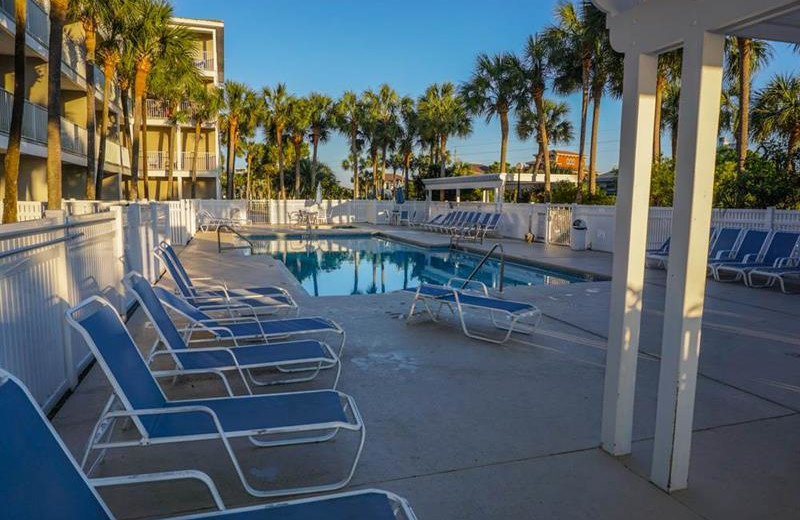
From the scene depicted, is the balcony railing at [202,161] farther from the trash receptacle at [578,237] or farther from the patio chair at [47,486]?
the patio chair at [47,486]

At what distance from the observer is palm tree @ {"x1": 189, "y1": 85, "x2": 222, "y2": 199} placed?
28.6m

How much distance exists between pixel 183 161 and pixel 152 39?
13135mm

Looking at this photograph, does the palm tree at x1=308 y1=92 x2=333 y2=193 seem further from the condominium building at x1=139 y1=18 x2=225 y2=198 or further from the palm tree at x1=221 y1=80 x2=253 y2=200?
the condominium building at x1=139 y1=18 x2=225 y2=198

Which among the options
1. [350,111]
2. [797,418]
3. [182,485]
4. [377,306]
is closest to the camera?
[182,485]

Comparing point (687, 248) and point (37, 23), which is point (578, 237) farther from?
point (37, 23)

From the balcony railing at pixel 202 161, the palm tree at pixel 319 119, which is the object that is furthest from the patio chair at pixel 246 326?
the palm tree at pixel 319 119

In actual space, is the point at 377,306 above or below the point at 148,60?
below

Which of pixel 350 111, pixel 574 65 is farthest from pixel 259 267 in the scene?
pixel 350 111

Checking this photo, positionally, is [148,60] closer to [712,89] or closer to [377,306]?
[377,306]

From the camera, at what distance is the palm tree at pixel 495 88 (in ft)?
85.3

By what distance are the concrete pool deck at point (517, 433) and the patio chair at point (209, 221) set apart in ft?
56.9

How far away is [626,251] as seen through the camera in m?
2.98

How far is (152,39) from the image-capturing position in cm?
1859

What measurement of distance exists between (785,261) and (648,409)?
766 centimetres
